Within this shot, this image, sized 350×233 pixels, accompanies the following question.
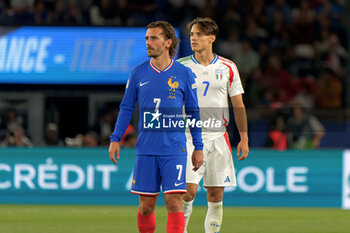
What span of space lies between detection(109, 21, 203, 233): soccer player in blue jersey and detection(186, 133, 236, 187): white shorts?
1.08m

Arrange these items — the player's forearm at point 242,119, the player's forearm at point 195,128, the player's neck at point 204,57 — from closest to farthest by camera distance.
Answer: the player's forearm at point 195,128, the player's forearm at point 242,119, the player's neck at point 204,57

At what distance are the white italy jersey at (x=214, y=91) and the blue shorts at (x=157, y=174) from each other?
4.18 feet

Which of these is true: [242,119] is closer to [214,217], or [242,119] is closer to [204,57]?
[204,57]

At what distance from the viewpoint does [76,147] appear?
14.0m

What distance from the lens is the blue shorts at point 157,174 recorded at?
6871 mm

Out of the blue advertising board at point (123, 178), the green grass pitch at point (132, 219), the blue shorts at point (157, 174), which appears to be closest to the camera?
the blue shorts at point (157, 174)

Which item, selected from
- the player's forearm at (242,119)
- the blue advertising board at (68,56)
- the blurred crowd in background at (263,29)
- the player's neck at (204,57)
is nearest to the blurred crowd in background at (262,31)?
the blurred crowd in background at (263,29)

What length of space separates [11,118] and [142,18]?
4339 millimetres

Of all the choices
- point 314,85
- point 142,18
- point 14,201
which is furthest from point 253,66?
point 14,201

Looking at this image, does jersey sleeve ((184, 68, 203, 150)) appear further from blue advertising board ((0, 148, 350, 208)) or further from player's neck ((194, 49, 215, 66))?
blue advertising board ((0, 148, 350, 208))

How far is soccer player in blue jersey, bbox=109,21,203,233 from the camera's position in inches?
271

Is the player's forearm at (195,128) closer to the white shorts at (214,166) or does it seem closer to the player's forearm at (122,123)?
the player's forearm at (122,123)

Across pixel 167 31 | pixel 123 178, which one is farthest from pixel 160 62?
pixel 123 178

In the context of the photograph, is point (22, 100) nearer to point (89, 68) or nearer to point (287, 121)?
point (89, 68)
